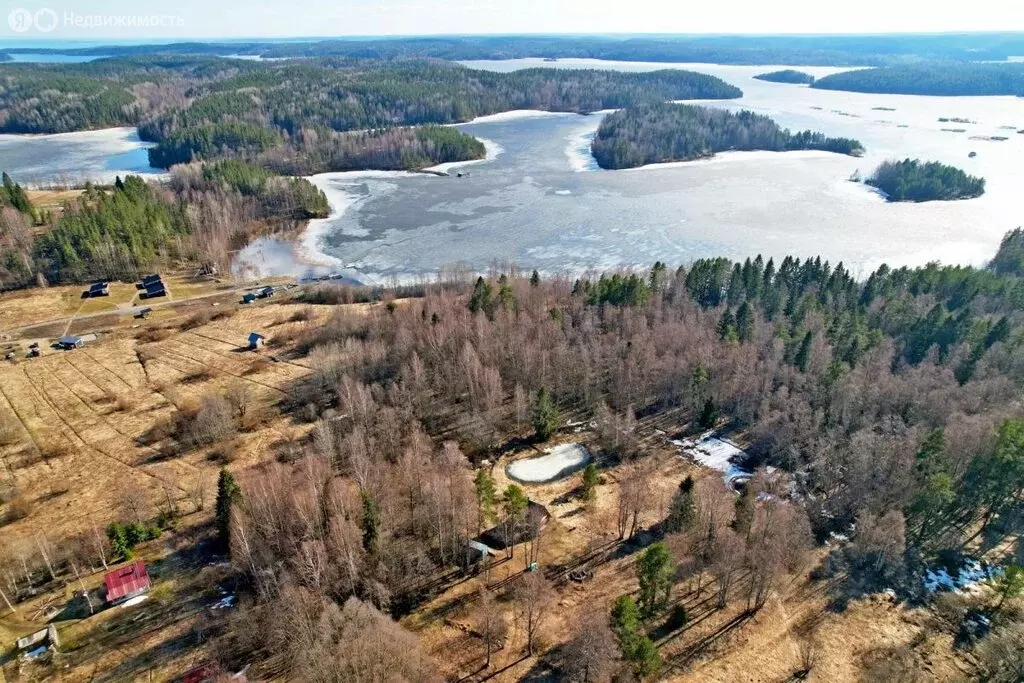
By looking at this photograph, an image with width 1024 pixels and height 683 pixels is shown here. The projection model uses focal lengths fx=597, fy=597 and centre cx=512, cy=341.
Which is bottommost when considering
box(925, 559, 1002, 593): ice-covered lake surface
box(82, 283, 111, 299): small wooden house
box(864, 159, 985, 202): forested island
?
box(925, 559, 1002, 593): ice-covered lake surface

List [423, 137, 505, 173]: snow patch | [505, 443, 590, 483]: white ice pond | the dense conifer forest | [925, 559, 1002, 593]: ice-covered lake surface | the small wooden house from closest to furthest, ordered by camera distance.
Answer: the dense conifer forest, [925, 559, 1002, 593]: ice-covered lake surface, [505, 443, 590, 483]: white ice pond, the small wooden house, [423, 137, 505, 173]: snow patch

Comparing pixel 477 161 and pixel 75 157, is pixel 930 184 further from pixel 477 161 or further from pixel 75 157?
pixel 75 157

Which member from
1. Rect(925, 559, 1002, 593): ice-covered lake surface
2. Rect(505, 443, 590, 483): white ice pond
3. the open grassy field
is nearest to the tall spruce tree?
the open grassy field

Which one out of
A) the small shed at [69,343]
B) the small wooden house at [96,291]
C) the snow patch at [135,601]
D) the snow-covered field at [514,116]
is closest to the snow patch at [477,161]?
the snow-covered field at [514,116]

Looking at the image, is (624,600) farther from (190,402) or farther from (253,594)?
(190,402)

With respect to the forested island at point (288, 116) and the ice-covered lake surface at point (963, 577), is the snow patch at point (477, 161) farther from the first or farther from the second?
the ice-covered lake surface at point (963, 577)

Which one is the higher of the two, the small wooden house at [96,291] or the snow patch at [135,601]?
the small wooden house at [96,291]

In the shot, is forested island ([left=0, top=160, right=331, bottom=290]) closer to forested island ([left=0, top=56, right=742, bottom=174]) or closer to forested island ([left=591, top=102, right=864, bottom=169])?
forested island ([left=0, top=56, right=742, bottom=174])
